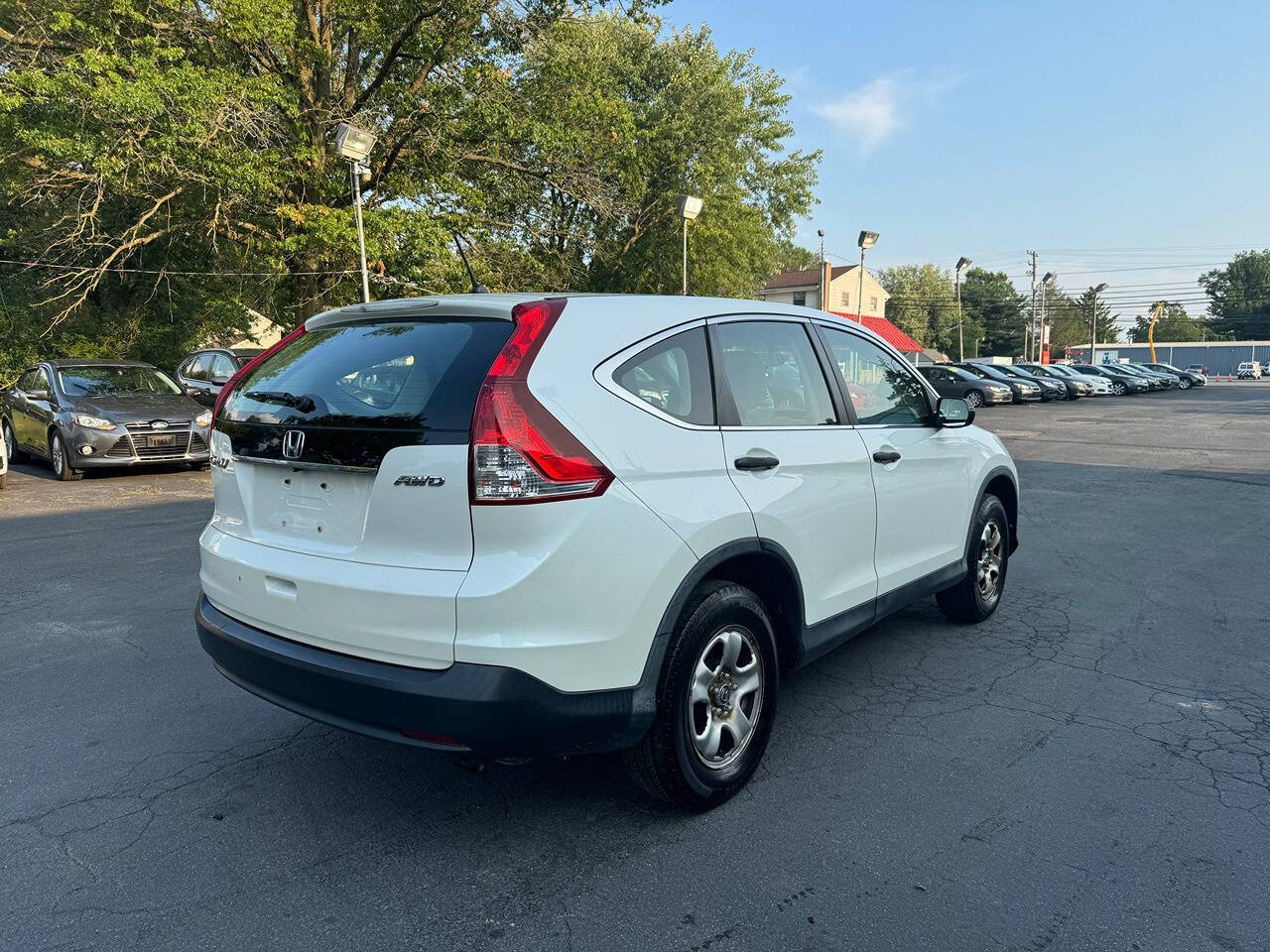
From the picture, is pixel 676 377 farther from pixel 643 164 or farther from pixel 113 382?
pixel 643 164

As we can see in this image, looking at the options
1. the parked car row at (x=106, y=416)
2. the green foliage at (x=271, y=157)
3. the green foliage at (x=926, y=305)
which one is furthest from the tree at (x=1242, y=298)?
the parked car row at (x=106, y=416)

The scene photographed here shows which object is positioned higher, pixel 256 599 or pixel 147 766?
pixel 256 599

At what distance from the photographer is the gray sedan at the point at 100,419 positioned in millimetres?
11141

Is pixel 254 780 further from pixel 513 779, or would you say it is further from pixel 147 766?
pixel 513 779

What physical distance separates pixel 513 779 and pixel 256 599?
1175 mm

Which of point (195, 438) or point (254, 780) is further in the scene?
point (195, 438)

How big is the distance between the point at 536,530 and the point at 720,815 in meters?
1.33

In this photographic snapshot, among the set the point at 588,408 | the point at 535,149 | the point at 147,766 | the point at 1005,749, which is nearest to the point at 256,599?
the point at 147,766

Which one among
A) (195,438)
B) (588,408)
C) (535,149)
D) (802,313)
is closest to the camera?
(588,408)

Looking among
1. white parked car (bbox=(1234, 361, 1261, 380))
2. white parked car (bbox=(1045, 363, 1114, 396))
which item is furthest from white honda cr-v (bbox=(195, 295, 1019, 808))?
white parked car (bbox=(1234, 361, 1261, 380))

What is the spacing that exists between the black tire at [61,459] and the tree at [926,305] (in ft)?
325

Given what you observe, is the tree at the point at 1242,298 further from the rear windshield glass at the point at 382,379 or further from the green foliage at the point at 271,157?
the rear windshield glass at the point at 382,379

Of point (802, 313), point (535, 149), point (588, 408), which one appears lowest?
point (588, 408)

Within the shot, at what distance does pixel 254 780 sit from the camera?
10.7 feet
